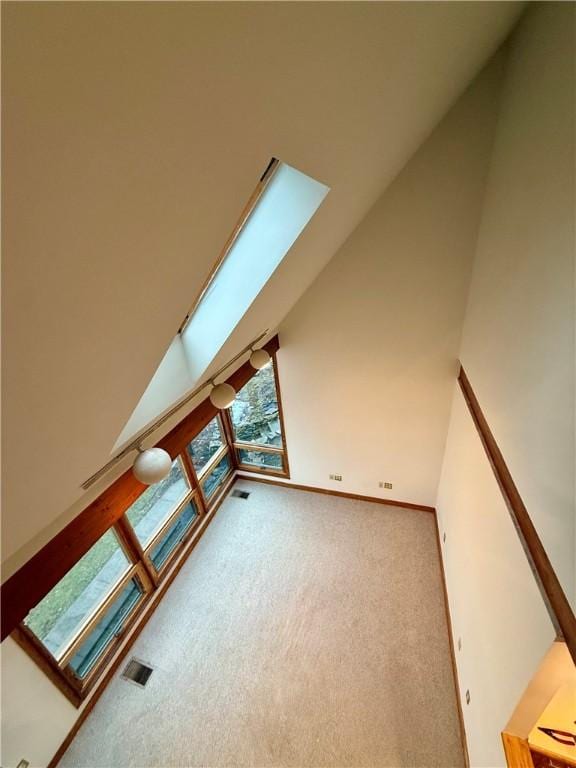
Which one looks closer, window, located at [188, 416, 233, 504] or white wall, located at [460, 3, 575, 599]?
white wall, located at [460, 3, 575, 599]

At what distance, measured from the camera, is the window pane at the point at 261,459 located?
4.64 m

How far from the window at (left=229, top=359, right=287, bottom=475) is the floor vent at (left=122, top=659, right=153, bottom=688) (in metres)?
2.37

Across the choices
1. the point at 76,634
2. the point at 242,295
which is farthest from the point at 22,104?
the point at 76,634

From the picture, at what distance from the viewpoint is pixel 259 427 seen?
4551 mm

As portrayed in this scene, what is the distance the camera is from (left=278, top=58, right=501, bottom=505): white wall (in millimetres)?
2398

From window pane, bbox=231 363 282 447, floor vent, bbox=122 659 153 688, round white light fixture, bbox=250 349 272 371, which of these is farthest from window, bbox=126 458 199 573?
round white light fixture, bbox=250 349 272 371

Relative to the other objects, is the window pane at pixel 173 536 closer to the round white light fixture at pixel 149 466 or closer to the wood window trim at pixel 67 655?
the wood window trim at pixel 67 655

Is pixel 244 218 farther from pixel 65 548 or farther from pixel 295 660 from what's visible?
pixel 295 660

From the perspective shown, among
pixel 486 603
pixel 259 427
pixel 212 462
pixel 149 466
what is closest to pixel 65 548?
pixel 149 466

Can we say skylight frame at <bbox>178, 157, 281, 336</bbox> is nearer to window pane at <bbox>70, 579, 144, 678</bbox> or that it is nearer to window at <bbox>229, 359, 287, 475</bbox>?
window at <bbox>229, 359, 287, 475</bbox>

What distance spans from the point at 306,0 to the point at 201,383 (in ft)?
6.56

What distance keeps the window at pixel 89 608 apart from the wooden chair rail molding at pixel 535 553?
105 inches

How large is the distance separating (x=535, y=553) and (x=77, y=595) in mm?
3168

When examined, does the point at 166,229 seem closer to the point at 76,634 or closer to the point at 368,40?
the point at 368,40
